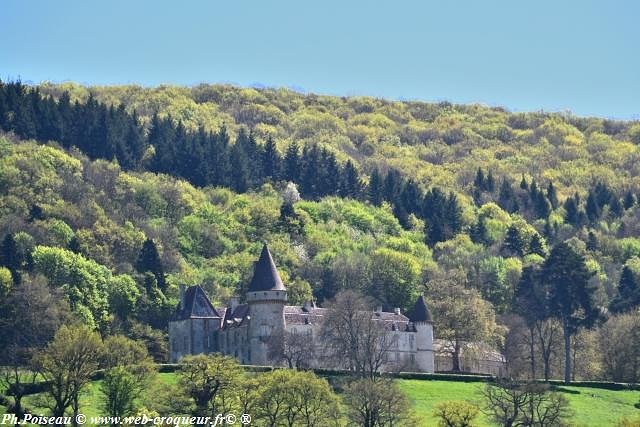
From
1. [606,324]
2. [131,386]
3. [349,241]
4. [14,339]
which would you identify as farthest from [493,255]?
[131,386]

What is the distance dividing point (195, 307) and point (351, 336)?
1461 centimetres

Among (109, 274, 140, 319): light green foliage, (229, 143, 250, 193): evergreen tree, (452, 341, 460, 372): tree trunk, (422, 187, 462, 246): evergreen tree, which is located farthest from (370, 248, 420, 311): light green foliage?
(229, 143, 250, 193): evergreen tree

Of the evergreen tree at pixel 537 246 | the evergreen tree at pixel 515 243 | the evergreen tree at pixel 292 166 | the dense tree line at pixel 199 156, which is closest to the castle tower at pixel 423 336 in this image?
the evergreen tree at pixel 515 243

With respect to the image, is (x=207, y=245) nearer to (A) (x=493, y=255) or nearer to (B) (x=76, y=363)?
(A) (x=493, y=255)

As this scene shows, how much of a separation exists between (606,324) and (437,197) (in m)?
60.1

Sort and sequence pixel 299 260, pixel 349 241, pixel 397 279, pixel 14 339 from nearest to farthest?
pixel 14 339, pixel 397 279, pixel 299 260, pixel 349 241

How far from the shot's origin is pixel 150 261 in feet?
440

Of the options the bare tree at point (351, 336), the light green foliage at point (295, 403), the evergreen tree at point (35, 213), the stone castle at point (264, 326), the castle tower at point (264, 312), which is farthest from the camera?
the evergreen tree at point (35, 213)

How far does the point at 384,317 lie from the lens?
401 feet

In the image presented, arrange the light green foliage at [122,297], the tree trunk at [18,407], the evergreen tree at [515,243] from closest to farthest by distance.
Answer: the tree trunk at [18,407] < the light green foliage at [122,297] < the evergreen tree at [515,243]

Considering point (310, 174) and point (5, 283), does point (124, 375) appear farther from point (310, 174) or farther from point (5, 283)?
point (310, 174)

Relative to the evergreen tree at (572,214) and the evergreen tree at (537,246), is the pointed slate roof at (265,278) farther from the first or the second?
the evergreen tree at (572,214)

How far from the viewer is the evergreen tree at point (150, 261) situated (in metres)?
133

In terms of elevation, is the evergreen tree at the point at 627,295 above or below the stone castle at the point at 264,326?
above
